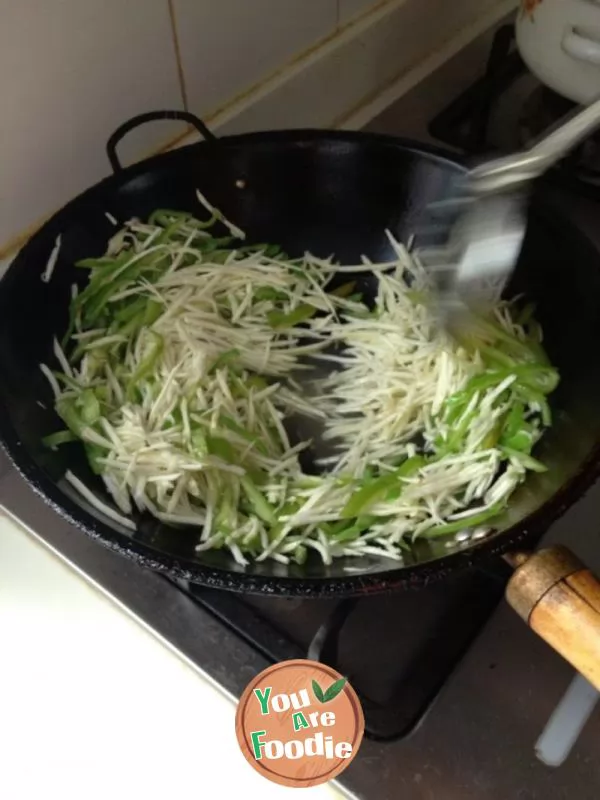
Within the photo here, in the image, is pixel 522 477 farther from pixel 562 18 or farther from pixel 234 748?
pixel 562 18

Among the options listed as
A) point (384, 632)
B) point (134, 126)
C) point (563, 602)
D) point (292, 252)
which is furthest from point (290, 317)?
point (563, 602)

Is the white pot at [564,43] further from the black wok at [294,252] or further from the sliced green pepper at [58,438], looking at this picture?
the sliced green pepper at [58,438]

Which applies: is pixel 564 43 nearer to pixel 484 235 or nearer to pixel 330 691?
pixel 484 235

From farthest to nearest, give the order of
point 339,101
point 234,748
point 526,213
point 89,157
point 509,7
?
point 509,7 → point 339,101 → point 89,157 → point 526,213 → point 234,748

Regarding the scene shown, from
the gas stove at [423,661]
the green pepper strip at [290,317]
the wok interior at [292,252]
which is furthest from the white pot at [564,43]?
the gas stove at [423,661]

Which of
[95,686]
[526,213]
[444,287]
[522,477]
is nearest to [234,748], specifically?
[95,686]

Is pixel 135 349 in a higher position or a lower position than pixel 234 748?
higher

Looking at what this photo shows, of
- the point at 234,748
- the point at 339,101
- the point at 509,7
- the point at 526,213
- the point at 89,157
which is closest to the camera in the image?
the point at 234,748
